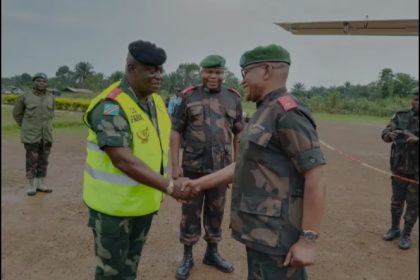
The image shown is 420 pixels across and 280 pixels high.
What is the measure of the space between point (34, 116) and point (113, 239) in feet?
14.5

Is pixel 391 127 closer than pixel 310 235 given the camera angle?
No

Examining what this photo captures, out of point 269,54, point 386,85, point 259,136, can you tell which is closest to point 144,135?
point 259,136

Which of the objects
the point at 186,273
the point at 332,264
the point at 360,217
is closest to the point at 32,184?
the point at 186,273

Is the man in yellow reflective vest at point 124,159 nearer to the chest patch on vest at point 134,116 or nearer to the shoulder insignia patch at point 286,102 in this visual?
the chest patch on vest at point 134,116

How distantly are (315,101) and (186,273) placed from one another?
36679 mm

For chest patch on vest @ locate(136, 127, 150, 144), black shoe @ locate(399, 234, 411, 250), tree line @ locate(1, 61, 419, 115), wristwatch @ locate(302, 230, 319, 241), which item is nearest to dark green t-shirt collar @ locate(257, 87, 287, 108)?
wristwatch @ locate(302, 230, 319, 241)

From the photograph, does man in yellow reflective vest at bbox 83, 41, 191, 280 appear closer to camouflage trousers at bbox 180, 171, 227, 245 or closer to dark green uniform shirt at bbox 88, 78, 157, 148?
dark green uniform shirt at bbox 88, 78, 157, 148

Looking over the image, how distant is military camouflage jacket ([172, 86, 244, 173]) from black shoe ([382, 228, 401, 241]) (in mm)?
2457

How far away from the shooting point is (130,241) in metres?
2.76

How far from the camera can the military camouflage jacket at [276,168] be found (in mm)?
1949

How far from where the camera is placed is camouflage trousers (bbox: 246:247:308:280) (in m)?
2.09

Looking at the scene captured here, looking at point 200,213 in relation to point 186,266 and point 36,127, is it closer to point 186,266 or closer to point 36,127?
point 186,266

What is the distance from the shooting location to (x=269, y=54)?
2.06 meters

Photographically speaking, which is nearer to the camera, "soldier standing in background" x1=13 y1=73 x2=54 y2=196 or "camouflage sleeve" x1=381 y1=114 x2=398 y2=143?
"camouflage sleeve" x1=381 y1=114 x2=398 y2=143
